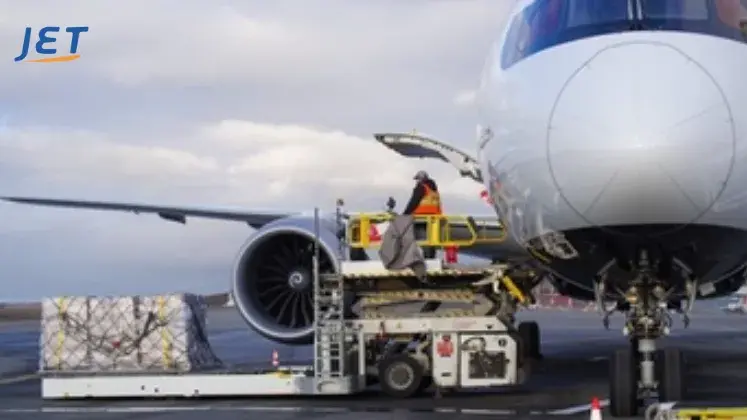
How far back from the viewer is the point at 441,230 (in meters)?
11.4

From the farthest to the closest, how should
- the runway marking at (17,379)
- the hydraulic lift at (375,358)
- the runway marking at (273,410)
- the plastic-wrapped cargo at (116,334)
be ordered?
the runway marking at (17,379) < the plastic-wrapped cargo at (116,334) < the hydraulic lift at (375,358) < the runway marking at (273,410)

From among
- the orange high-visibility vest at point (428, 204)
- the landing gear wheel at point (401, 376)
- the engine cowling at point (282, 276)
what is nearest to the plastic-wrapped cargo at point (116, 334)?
the engine cowling at point (282, 276)

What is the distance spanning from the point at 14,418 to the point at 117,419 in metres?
1.02

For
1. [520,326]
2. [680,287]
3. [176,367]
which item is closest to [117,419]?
[176,367]

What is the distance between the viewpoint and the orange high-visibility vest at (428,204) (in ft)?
37.3

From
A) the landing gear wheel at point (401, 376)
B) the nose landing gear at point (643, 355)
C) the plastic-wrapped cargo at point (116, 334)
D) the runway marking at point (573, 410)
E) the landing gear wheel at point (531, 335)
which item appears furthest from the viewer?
the landing gear wheel at point (531, 335)

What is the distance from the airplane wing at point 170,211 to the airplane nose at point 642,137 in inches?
360

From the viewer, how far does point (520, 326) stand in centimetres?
1580

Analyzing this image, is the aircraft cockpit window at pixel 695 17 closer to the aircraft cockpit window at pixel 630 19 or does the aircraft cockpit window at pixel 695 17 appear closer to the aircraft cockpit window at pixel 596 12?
the aircraft cockpit window at pixel 630 19

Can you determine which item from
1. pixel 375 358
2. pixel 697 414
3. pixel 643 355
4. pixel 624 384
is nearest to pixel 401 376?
pixel 375 358

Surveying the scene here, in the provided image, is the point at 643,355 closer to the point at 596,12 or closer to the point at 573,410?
the point at 573,410

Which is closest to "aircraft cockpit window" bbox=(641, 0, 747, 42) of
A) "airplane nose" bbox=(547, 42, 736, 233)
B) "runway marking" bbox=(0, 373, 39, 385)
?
"airplane nose" bbox=(547, 42, 736, 233)

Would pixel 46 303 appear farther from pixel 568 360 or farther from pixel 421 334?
pixel 568 360

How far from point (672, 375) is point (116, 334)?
631 cm
